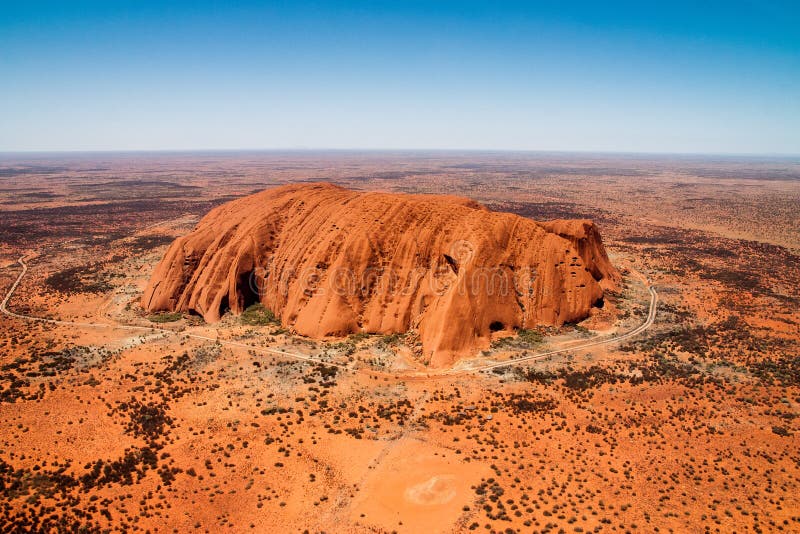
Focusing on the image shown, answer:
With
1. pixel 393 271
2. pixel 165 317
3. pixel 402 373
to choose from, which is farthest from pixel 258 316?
pixel 402 373

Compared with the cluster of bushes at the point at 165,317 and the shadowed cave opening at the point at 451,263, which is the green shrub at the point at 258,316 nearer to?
the cluster of bushes at the point at 165,317

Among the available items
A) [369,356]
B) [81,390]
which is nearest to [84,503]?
[81,390]

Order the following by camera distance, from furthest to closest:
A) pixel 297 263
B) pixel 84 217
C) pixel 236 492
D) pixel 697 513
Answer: pixel 84 217, pixel 297 263, pixel 236 492, pixel 697 513

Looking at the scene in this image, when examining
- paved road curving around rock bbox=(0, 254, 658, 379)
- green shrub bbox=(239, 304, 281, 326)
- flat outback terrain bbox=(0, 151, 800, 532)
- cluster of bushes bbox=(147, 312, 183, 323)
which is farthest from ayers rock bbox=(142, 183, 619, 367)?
paved road curving around rock bbox=(0, 254, 658, 379)

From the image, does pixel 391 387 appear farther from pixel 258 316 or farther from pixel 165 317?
pixel 165 317

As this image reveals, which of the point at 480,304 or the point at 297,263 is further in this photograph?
the point at 297,263

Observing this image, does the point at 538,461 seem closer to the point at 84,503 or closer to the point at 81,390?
the point at 84,503
